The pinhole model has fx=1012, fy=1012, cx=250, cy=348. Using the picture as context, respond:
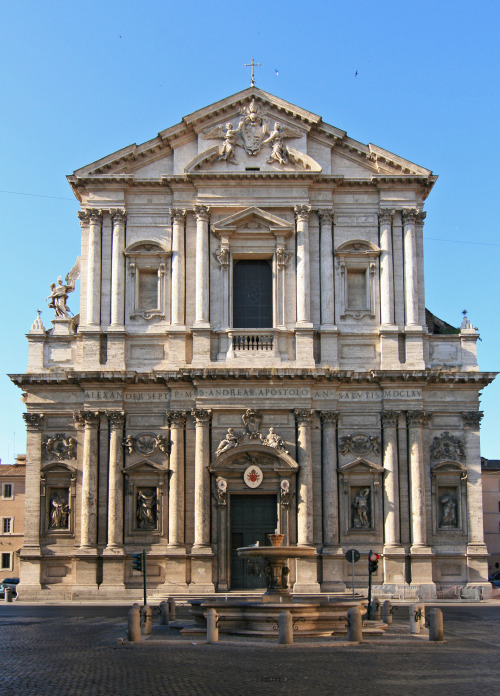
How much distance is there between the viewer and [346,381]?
35.4m

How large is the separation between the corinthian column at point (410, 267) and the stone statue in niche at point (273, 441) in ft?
20.6

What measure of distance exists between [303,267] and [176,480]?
342 inches

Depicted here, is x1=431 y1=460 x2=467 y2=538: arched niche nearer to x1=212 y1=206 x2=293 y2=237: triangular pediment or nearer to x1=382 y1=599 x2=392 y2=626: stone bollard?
x1=382 y1=599 x2=392 y2=626: stone bollard

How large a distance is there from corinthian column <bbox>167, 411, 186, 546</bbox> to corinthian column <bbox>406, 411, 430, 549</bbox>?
7.91 m

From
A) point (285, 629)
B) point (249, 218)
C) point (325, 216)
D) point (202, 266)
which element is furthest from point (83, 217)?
point (285, 629)

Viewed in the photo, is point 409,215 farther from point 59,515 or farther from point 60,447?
point 59,515

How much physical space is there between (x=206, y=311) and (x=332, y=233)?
213 inches

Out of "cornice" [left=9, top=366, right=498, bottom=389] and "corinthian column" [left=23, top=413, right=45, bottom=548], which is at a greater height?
"cornice" [left=9, top=366, right=498, bottom=389]

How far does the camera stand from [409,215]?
120 ft

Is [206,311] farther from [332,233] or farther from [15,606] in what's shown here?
[15,606]

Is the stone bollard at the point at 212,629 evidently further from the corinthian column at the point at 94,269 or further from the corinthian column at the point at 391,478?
the corinthian column at the point at 94,269

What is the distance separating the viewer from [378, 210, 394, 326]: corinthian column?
36031mm

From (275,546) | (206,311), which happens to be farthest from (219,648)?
(206,311)

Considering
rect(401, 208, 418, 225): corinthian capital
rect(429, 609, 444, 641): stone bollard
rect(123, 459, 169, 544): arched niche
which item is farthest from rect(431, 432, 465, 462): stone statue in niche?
rect(429, 609, 444, 641): stone bollard
